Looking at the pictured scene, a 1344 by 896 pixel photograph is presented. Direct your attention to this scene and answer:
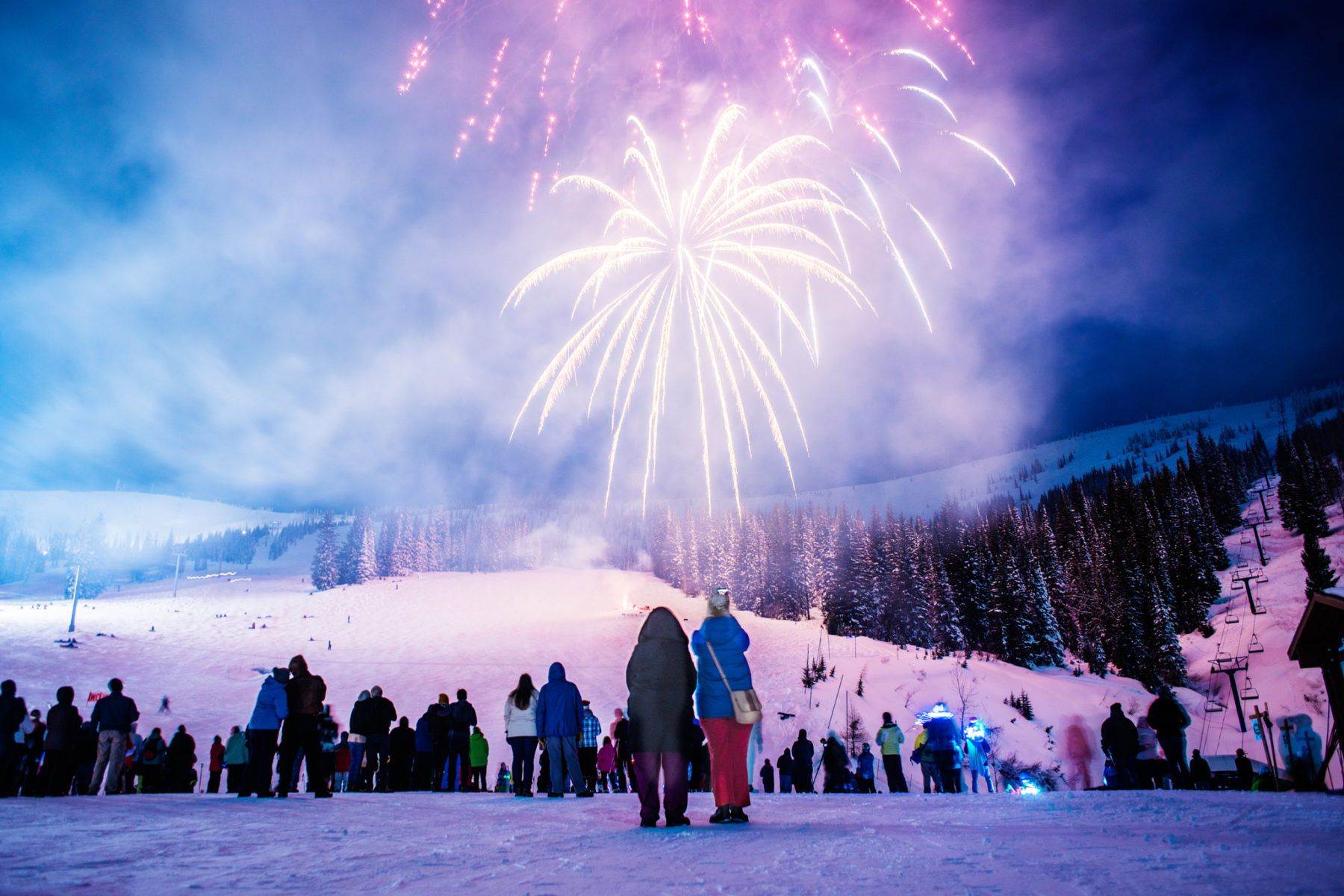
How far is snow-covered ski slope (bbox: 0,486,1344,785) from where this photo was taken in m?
37.2

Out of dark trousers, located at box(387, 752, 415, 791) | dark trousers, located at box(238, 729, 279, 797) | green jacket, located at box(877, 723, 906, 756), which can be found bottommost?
dark trousers, located at box(387, 752, 415, 791)

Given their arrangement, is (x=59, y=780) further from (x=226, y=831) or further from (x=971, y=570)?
(x=971, y=570)

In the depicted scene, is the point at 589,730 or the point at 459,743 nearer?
the point at 589,730

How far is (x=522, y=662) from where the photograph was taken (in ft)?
165

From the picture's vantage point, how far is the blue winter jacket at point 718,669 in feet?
20.9

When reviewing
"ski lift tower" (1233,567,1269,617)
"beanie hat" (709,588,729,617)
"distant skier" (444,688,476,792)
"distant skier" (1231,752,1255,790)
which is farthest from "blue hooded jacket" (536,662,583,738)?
"ski lift tower" (1233,567,1269,617)

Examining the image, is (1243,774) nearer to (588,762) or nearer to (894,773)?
(894,773)

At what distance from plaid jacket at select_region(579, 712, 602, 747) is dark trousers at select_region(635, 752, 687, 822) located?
6514 millimetres

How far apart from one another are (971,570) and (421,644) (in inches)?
2245

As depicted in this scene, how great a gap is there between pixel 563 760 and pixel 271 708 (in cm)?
416

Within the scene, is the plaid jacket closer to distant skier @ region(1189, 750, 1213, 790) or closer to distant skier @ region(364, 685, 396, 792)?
distant skier @ region(364, 685, 396, 792)

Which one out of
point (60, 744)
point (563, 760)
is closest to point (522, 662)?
point (60, 744)

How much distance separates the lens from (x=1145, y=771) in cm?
1256

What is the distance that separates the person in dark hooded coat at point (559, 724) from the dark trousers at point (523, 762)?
677mm
